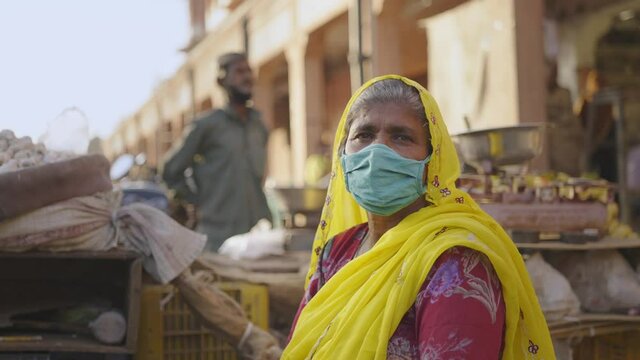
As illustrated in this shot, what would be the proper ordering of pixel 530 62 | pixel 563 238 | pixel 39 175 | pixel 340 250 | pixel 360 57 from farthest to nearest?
pixel 530 62
pixel 360 57
pixel 563 238
pixel 39 175
pixel 340 250

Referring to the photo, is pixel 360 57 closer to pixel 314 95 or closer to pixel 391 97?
pixel 391 97

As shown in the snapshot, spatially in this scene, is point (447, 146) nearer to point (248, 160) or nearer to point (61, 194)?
point (61, 194)

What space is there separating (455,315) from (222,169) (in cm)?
422

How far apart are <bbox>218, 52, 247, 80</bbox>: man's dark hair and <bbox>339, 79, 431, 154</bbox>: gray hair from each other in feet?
11.7

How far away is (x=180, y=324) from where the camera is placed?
11.6 feet

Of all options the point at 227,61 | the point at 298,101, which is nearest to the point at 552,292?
the point at 227,61

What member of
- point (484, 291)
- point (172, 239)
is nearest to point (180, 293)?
point (172, 239)

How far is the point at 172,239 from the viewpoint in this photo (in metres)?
3.25

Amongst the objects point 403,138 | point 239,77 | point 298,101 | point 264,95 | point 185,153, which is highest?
point 264,95

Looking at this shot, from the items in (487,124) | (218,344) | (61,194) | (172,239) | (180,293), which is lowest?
(218,344)

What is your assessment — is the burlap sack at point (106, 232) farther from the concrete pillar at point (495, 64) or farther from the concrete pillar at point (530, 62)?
the concrete pillar at point (530, 62)

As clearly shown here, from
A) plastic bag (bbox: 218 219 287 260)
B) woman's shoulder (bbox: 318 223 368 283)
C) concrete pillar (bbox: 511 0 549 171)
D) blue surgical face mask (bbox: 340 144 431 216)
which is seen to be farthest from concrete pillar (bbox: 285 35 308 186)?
blue surgical face mask (bbox: 340 144 431 216)

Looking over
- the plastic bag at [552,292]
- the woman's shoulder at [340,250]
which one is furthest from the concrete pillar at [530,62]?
the woman's shoulder at [340,250]

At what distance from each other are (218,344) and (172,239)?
0.64 metres
